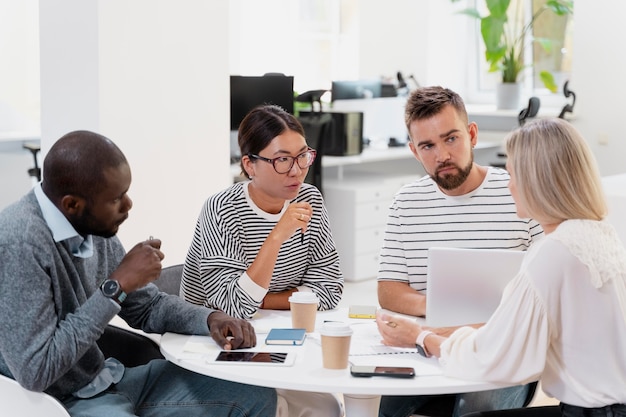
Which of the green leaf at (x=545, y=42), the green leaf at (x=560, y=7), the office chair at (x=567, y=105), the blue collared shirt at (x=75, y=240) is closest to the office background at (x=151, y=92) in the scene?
the blue collared shirt at (x=75, y=240)

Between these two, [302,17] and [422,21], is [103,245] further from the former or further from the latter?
[302,17]

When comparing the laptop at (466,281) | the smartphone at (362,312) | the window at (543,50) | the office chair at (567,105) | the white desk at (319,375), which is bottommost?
the white desk at (319,375)

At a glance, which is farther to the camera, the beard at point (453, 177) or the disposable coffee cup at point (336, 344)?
the beard at point (453, 177)

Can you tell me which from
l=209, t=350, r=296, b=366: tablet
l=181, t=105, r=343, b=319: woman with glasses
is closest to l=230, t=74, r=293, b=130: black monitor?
l=181, t=105, r=343, b=319: woman with glasses

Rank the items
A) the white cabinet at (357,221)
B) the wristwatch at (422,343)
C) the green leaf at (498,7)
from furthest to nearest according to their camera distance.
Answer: the green leaf at (498,7) → the white cabinet at (357,221) → the wristwatch at (422,343)

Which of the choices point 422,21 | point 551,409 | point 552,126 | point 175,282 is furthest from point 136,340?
point 422,21

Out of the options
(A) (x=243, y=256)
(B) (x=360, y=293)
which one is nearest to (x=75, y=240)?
(A) (x=243, y=256)

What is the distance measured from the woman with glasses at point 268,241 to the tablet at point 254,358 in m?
0.30

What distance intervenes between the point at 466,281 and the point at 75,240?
91cm

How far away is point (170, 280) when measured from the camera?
8.80 ft

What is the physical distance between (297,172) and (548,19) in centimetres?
Answer: 575

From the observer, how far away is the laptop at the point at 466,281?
210 cm

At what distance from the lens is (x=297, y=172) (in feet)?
8.40

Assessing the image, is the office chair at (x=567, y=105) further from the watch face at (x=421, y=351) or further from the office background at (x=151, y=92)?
the watch face at (x=421, y=351)
